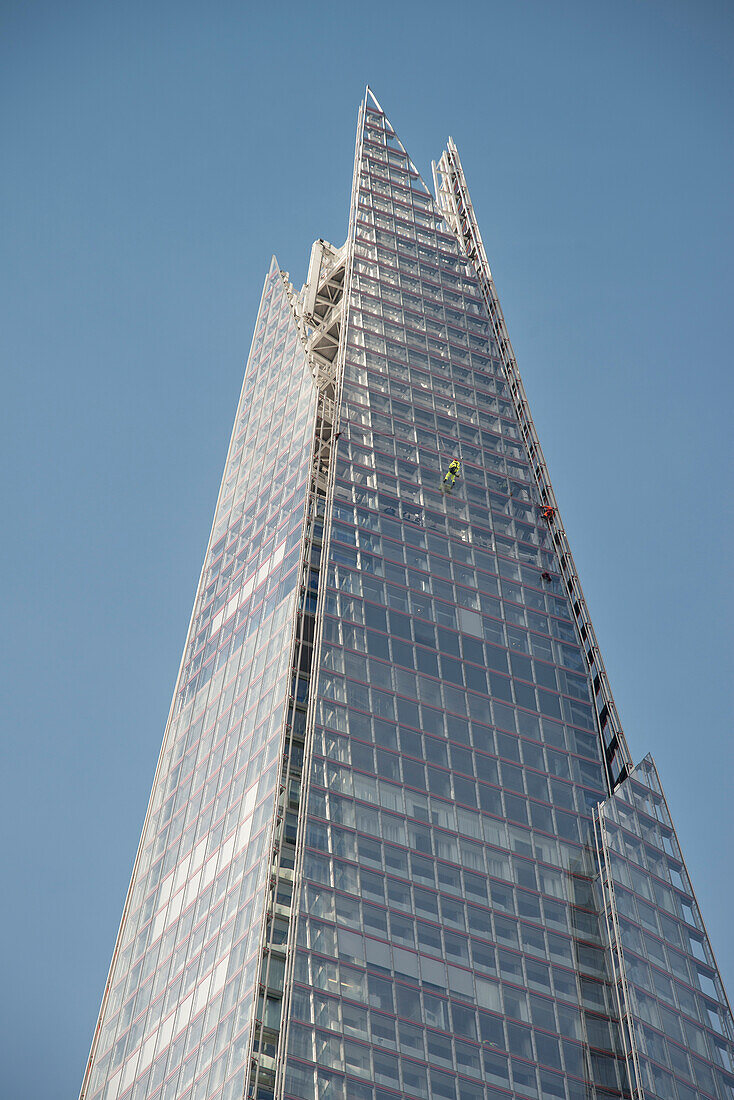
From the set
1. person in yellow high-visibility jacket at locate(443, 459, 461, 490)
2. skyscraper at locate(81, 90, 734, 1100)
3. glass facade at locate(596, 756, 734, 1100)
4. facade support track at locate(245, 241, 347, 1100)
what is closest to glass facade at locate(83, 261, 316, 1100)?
skyscraper at locate(81, 90, 734, 1100)

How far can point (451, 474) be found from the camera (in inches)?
4867

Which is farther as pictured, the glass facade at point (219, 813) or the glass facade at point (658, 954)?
the glass facade at point (658, 954)

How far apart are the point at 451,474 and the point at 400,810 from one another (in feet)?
113

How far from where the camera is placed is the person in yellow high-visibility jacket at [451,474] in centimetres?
12288

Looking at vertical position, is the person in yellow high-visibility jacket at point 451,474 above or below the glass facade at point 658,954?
above

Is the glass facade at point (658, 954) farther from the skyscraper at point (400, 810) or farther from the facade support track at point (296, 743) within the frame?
the facade support track at point (296, 743)

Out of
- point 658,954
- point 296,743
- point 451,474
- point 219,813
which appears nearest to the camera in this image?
point 658,954

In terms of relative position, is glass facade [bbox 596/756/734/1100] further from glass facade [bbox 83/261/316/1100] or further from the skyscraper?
glass facade [bbox 83/261/316/1100]

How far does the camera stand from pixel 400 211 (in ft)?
510

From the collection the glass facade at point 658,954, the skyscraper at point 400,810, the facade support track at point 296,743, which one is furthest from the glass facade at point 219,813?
the glass facade at point 658,954

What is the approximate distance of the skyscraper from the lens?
87.8 m

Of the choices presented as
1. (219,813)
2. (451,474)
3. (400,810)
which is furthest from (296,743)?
(451,474)

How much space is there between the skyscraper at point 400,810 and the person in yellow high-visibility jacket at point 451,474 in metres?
0.70

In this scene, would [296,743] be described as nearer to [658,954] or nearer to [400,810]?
[400,810]
